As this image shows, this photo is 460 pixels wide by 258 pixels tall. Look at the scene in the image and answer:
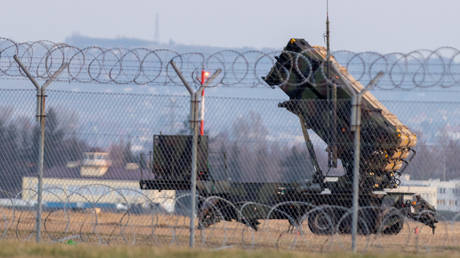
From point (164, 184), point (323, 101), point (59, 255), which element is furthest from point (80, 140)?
point (59, 255)

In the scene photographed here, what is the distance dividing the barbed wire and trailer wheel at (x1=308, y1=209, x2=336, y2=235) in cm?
509

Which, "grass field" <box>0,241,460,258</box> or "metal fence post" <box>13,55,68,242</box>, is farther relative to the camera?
"metal fence post" <box>13,55,68,242</box>

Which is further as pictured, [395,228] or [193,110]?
[395,228]

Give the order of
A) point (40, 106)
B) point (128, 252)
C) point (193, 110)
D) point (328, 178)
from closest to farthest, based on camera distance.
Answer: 1. point (128, 252)
2. point (193, 110)
3. point (40, 106)
4. point (328, 178)

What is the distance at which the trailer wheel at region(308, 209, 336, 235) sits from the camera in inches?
826

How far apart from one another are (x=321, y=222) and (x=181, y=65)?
689 cm

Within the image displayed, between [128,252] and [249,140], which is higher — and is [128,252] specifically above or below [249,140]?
below

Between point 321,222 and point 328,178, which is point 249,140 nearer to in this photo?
point 328,178

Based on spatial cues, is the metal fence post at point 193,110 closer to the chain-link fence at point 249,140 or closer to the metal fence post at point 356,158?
the chain-link fence at point 249,140

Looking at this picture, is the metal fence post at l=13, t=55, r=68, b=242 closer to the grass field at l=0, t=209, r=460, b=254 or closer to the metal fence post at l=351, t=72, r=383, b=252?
the grass field at l=0, t=209, r=460, b=254

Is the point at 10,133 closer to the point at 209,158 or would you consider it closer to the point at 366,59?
the point at 209,158

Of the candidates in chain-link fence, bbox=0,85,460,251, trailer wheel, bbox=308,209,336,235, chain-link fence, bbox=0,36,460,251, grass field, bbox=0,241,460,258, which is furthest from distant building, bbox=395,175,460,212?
grass field, bbox=0,241,460,258

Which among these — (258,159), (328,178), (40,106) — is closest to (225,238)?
(40,106)

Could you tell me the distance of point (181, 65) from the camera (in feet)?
54.2
